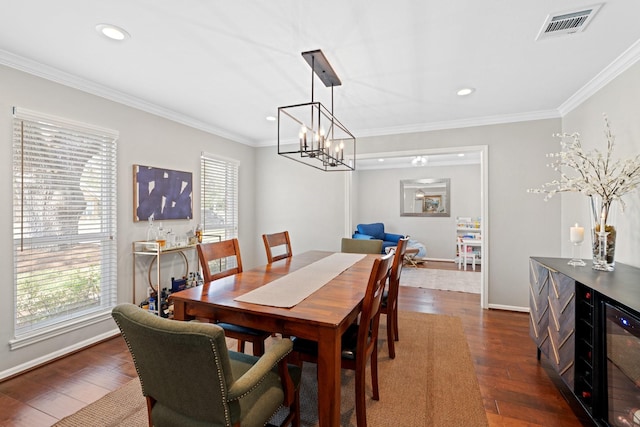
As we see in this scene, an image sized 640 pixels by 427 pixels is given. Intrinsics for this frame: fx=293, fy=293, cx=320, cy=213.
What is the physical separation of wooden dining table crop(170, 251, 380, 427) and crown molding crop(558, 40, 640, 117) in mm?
2561

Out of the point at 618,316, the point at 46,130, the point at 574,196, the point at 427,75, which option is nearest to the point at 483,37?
the point at 427,75

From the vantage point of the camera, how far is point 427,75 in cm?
256

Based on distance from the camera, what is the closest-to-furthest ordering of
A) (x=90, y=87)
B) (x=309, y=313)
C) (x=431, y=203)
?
(x=309, y=313), (x=90, y=87), (x=431, y=203)

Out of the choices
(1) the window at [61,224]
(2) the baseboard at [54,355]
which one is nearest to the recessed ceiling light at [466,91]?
(1) the window at [61,224]

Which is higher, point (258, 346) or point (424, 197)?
point (424, 197)

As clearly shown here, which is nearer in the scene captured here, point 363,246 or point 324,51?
point 324,51

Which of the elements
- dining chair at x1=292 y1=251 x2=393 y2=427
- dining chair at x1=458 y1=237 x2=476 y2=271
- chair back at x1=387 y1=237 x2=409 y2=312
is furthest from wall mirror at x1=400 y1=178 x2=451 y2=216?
dining chair at x1=292 y1=251 x2=393 y2=427

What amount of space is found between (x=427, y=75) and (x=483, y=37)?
589mm

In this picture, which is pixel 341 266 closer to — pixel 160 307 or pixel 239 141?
pixel 160 307

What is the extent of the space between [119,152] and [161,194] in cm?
61

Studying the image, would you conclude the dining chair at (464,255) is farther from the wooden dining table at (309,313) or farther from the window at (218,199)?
the wooden dining table at (309,313)

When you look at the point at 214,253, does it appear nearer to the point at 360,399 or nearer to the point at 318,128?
the point at 318,128

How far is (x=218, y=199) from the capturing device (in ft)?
14.3

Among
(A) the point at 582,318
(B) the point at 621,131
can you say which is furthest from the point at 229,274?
(B) the point at 621,131
